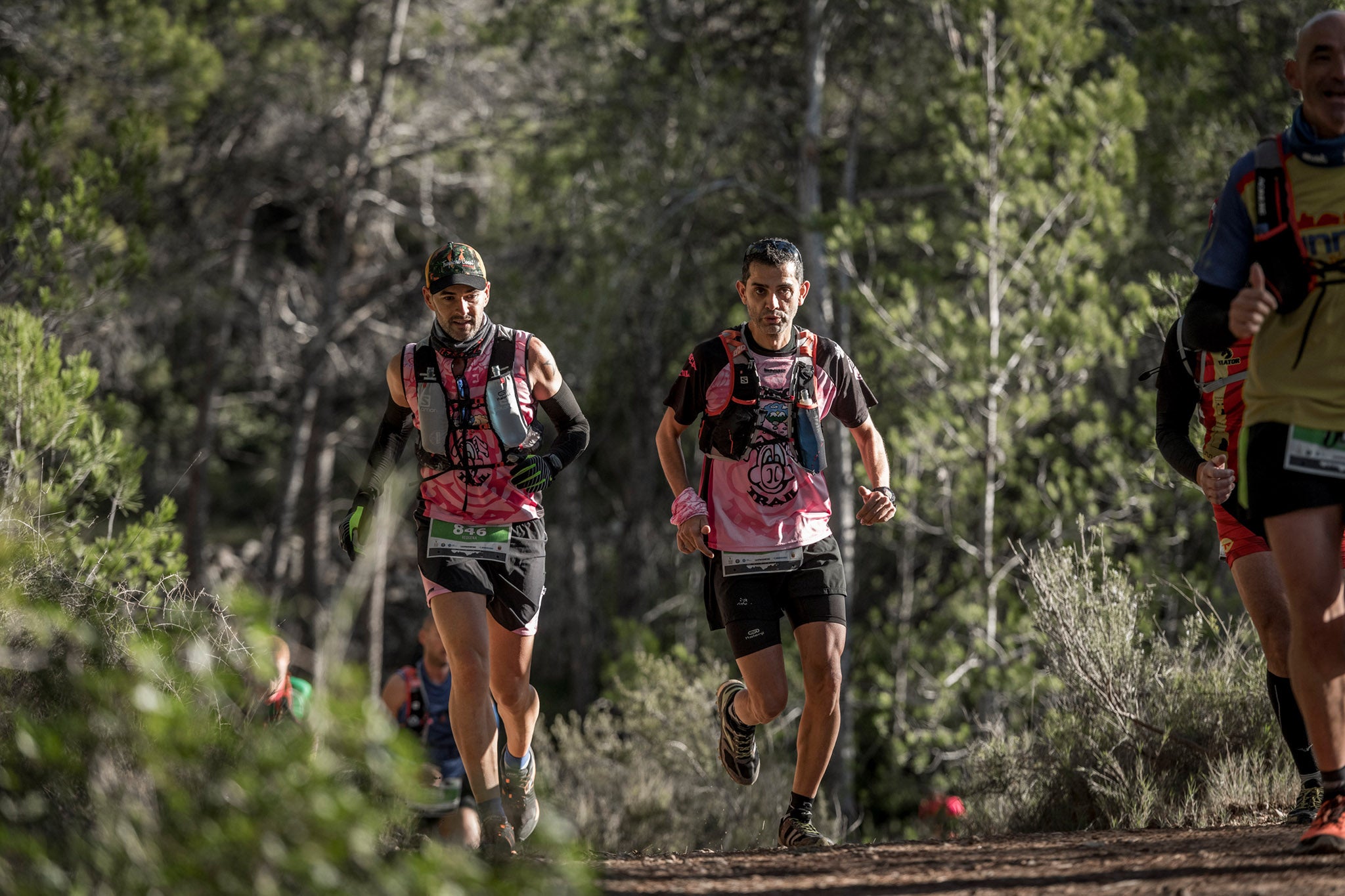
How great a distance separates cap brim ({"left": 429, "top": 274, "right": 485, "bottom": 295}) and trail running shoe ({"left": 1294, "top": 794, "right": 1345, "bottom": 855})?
323 centimetres

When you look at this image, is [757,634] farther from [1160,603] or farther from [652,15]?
[652,15]

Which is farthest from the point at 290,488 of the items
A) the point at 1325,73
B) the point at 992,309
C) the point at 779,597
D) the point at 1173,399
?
the point at 1325,73

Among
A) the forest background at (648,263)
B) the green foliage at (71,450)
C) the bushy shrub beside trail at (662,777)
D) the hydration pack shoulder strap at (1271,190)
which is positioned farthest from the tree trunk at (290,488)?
the hydration pack shoulder strap at (1271,190)

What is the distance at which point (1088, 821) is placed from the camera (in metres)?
5.44

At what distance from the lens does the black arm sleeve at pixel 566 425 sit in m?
5.11

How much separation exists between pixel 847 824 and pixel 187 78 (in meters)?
11.0

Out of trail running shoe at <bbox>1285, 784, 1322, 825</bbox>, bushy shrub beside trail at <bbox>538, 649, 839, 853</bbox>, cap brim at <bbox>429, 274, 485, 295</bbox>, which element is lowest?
bushy shrub beside trail at <bbox>538, 649, 839, 853</bbox>

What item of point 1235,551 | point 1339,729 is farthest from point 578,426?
point 1339,729

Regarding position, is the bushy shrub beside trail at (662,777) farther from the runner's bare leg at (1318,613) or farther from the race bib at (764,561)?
the runner's bare leg at (1318,613)

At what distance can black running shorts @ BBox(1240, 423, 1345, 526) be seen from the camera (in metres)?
3.52

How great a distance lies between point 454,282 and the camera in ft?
15.9

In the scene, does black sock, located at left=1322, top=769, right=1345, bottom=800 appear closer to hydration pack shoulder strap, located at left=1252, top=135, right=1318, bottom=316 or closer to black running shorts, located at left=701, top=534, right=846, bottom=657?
hydration pack shoulder strap, located at left=1252, top=135, right=1318, bottom=316

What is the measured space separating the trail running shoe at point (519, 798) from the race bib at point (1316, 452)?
2923mm

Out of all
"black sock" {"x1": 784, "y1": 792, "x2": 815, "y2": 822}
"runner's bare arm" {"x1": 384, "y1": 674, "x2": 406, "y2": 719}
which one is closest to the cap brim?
"black sock" {"x1": 784, "y1": 792, "x2": 815, "y2": 822}
